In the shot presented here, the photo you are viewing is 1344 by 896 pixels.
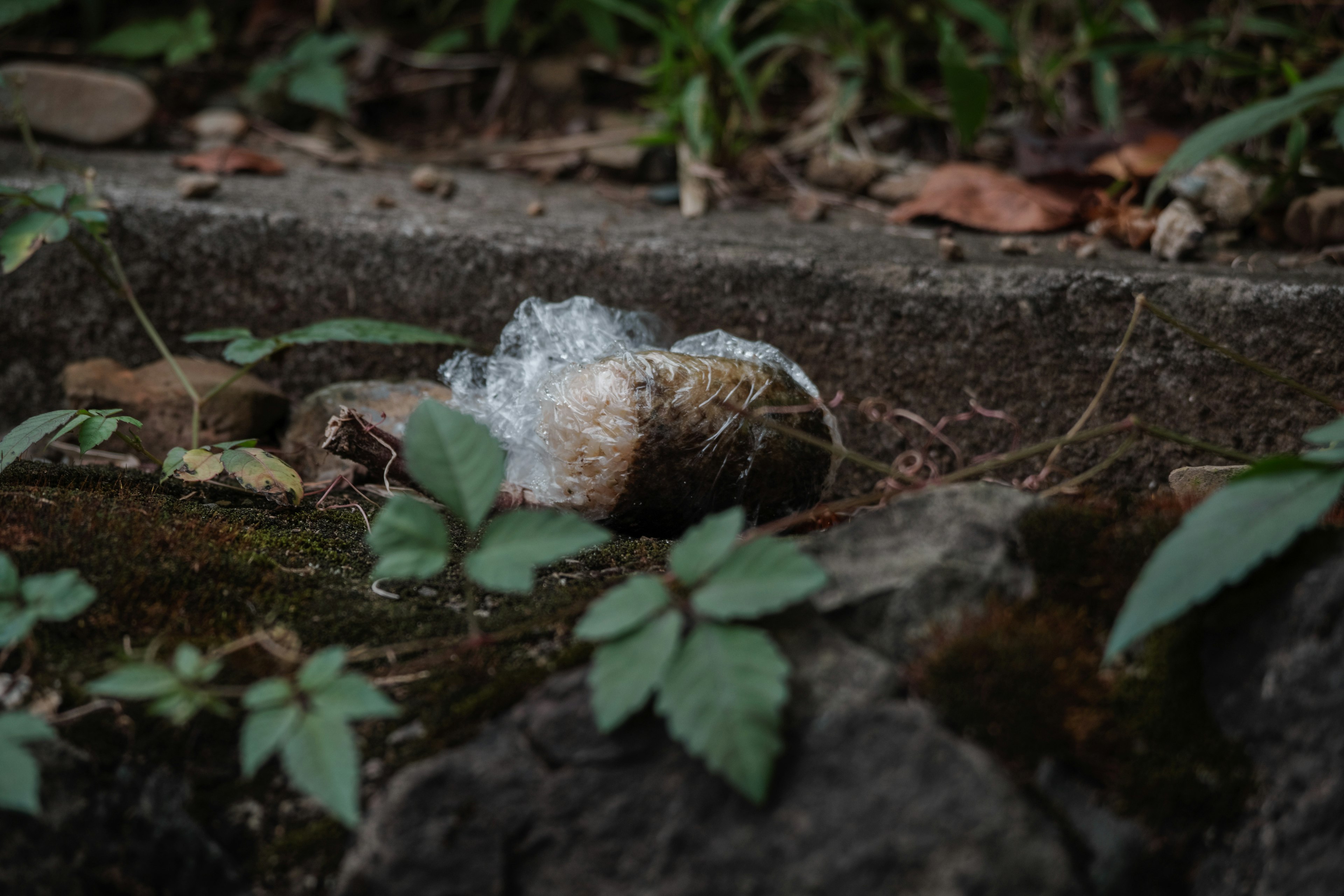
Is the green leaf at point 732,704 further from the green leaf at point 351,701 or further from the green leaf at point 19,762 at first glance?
the green leaf at point 19,762

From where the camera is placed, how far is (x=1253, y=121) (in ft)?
4.95

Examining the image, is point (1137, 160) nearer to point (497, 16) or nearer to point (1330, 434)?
point (1330, 434)

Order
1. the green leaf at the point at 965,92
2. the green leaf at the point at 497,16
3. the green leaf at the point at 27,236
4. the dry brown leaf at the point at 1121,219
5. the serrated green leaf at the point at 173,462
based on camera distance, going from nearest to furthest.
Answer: the serrated green leaf at the point at 173,462
the green leaf at the point at 27,236
the dry brown leaf at the point at 1121,219
the green leaf at the point at 965,92
the green leaf at the point at 497,16

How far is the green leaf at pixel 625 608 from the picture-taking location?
2.75 ft

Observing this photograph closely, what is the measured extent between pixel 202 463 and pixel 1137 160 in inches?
81.7

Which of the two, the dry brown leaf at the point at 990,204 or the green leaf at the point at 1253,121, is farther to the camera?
the dry brown leaf at the point at 990,204

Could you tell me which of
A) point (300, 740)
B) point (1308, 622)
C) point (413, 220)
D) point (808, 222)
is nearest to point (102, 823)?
point (300, 740)

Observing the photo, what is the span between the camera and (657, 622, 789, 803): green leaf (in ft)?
2.55

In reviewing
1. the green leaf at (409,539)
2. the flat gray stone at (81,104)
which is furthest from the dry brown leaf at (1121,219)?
the flat gray stone at (81,104)

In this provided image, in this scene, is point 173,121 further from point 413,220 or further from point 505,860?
point 505,860

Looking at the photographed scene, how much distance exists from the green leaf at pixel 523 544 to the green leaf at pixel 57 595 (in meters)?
0.37

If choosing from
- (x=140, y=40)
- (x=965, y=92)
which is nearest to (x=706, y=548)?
(x=965, y=92)

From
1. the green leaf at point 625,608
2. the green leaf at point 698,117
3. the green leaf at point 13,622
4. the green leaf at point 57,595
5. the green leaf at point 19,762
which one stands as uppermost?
the green leaf at point 698,117

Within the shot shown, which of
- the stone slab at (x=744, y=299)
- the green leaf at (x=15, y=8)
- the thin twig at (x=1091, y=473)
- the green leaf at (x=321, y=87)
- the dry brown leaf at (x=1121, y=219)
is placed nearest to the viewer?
the thin twig at (x=1091, y=473)
